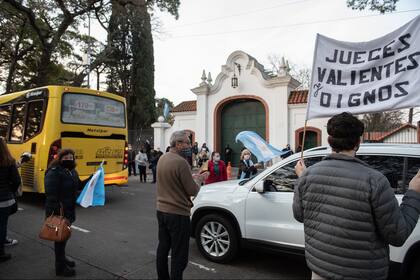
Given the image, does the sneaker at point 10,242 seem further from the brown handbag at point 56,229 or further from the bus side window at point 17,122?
the bus side window at point 17,122

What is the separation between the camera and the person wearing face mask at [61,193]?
4.20 metres

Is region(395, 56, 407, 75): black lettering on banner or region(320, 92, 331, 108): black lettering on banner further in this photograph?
region(320, 92, 331, 108): black lettering on banner

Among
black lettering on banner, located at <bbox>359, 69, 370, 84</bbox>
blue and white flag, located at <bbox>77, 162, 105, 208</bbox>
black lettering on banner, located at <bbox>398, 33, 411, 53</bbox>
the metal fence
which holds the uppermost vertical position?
black lettering on banner, located at <bbox>398, 33, 411, 53</bbox>

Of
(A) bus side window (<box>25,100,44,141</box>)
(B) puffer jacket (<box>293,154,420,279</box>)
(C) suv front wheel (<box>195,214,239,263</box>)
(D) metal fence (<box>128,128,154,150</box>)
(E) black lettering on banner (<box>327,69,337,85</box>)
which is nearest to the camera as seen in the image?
(B) puffer jacket (<box>293,154,420,279</box>)

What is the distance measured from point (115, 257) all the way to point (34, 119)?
5.32m

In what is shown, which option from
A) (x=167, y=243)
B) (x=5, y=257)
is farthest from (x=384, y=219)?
(x=5, y=257)

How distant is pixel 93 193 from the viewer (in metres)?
5.30

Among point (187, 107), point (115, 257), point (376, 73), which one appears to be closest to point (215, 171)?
point (115, 257)

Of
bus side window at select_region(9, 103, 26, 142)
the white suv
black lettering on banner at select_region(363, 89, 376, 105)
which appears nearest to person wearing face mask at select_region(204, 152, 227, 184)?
the white suv

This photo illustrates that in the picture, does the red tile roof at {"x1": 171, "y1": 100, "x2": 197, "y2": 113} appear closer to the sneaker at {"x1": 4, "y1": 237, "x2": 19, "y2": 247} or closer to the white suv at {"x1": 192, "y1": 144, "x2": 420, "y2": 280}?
the sneaker at {"x1": 4, "y1": 237, "x2": 19, "y2": 247}

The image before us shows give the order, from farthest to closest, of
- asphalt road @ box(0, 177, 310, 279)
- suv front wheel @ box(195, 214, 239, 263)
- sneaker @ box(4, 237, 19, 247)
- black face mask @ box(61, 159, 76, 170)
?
sneaker @ box(4, 237, 19, 247), suv front wheel @ box(195, 214, 239, 263), asphalt road @ box(0, 177, 310, 279), black face mask @ box(61, 159, 76, 170)

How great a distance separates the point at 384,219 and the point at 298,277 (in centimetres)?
289

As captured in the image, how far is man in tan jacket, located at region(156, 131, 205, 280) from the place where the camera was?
348cm

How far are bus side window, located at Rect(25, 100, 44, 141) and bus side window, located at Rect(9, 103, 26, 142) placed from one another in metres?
0.34
